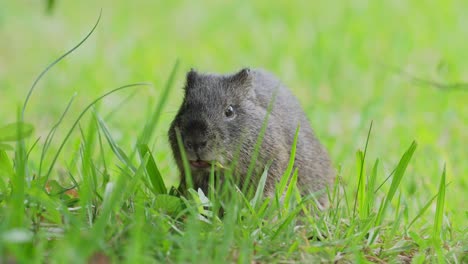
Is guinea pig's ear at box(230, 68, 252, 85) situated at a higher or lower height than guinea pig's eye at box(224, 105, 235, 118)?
higher

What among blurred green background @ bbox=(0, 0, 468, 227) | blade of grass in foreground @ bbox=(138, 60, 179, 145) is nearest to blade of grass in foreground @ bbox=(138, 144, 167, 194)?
blade of grass in foreground @ bbox=(138, 60, 179, 145)

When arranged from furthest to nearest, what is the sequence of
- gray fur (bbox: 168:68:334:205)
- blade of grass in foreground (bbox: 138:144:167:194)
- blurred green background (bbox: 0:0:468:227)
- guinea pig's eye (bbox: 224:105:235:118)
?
1. blurred green background (bbox: 0:0:468:227)
2. guinea pig's eye (bbox: 224:105:235:118)
3. gray fur (bbox: 168:68:334:205)
4. blade of grass in foreground (bbox: 138:144:167:194)

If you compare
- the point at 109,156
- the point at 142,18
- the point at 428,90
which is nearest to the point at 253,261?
the point at 109,156

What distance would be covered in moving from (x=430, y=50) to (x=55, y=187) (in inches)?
277

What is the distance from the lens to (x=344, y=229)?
420 centimetres

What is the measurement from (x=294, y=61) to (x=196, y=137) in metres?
5.35

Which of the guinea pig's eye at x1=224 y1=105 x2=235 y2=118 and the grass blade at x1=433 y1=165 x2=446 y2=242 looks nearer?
the grass blade at x1=433 y1=165 x2=446 y2=242

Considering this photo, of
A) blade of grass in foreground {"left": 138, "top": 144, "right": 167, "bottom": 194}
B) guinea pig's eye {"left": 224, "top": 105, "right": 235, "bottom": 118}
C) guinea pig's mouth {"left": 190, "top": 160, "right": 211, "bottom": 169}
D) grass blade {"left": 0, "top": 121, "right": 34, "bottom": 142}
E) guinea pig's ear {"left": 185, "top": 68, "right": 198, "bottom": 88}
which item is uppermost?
guinea pig's ear {"left": 185, "top": 68, "right": 198, "bottom": 88}

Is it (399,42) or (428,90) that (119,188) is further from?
(399,42)

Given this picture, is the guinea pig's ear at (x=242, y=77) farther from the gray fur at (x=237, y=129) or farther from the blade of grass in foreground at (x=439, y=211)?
the blade of grass in foreground at (x=439, y=211)

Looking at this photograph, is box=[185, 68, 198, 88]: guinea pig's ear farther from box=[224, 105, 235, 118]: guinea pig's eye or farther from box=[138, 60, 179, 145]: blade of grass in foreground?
box=[138, 60, 179, 145]: blade of grass in foreground

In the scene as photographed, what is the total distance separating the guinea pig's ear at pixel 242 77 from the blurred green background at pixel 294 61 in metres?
1.40

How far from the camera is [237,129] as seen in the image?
516 cm

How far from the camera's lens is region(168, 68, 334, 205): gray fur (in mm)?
4910
